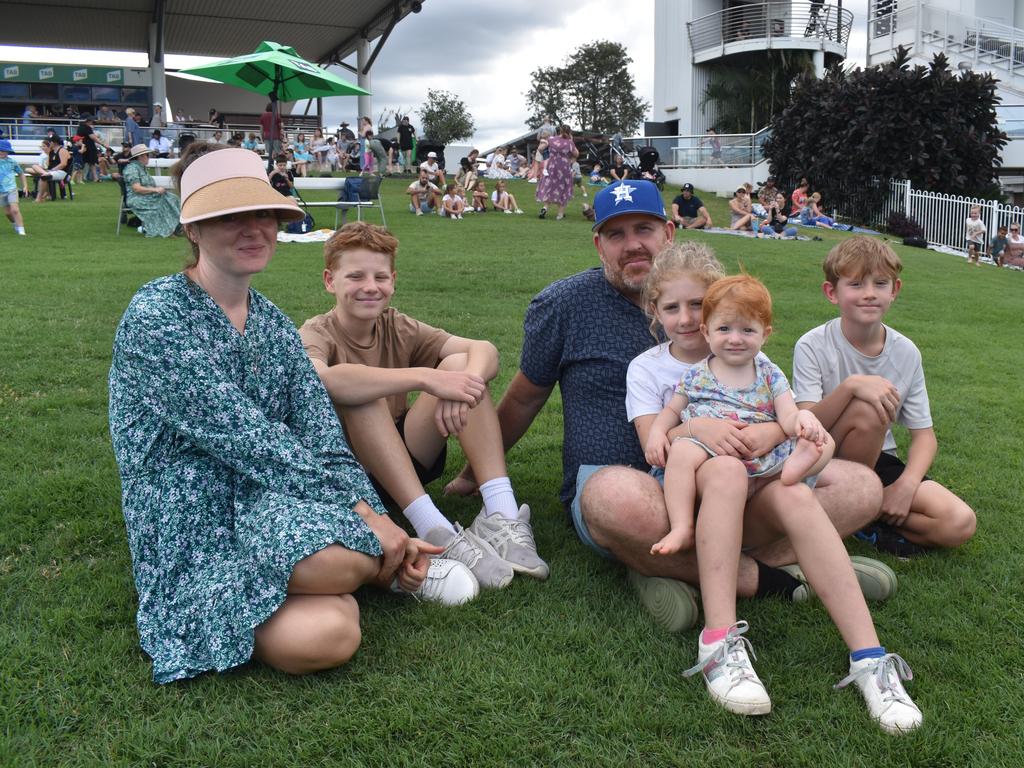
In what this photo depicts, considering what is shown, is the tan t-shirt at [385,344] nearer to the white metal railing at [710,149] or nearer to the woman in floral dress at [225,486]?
the woman in floral dress at [225,486]

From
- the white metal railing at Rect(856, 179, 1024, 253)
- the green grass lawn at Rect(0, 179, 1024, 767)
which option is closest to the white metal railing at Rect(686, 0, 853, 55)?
the white metal railing at Rect(856, 179, 1024, 253)

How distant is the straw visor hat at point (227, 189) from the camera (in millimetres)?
2824

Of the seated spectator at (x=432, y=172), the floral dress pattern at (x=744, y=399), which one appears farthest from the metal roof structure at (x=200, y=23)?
the floral dress pattern at (x=744, y=399)

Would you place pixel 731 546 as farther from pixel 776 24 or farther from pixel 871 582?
pixel 776 24

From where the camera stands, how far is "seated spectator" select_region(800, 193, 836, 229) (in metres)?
22.7

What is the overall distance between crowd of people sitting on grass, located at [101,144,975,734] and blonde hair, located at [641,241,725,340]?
0.01 meters

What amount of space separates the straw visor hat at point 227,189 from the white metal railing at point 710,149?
28.1 meters

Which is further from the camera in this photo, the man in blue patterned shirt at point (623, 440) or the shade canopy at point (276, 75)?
the shade canopy at point (276, 75)

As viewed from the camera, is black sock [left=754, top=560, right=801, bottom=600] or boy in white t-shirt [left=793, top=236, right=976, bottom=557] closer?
black sock [left=754, top=560, right=801, bottom=600]

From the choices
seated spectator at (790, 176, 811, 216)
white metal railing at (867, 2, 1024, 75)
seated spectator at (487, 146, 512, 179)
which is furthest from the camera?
seated spectator at (487, 146, 512, 179)

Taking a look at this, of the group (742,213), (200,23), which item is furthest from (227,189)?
(200,23)

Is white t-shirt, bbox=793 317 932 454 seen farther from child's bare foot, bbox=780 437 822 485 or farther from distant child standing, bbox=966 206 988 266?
distant child standing, bbox=966 206 988 266

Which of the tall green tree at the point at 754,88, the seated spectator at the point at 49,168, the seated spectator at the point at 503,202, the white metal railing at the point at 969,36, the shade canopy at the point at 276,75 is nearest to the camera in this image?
the shade canopy at the point at 276,75

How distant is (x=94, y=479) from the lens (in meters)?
4.27
